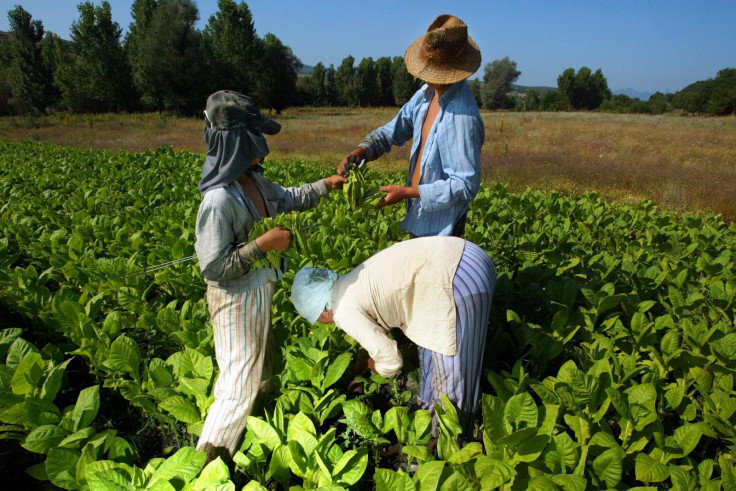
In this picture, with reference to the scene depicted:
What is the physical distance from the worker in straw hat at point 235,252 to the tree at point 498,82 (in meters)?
56.1

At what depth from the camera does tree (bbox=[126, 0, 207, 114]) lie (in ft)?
108

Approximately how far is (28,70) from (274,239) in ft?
150

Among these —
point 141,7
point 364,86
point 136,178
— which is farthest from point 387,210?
point 364,86

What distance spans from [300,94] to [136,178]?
4958cm

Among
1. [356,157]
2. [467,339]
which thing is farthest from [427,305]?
[356,157]

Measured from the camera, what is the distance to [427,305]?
1861mm

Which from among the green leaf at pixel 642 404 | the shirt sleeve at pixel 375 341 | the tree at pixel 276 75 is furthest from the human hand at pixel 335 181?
the tree at pixel 276 75

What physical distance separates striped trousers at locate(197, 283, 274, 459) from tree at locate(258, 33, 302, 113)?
42884mm

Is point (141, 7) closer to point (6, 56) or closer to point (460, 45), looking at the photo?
point (6, 56)

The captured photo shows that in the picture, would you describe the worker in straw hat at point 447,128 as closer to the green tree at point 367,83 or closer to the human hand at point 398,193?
the human hand at point 398,193

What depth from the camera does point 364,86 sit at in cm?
5897

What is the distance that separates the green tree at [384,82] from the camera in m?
59.8

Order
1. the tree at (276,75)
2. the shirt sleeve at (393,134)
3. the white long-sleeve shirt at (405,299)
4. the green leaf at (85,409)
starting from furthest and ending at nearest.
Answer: the tree at (276,75), the shirt sleeve at (393,134), the green leaf at (85,409), the white long-sleeve shirt at (405,299)

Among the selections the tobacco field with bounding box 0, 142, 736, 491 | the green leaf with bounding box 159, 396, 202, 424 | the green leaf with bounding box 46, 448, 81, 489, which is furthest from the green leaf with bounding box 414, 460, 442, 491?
the green leaf with bounding box 46, 448, 81, 489
